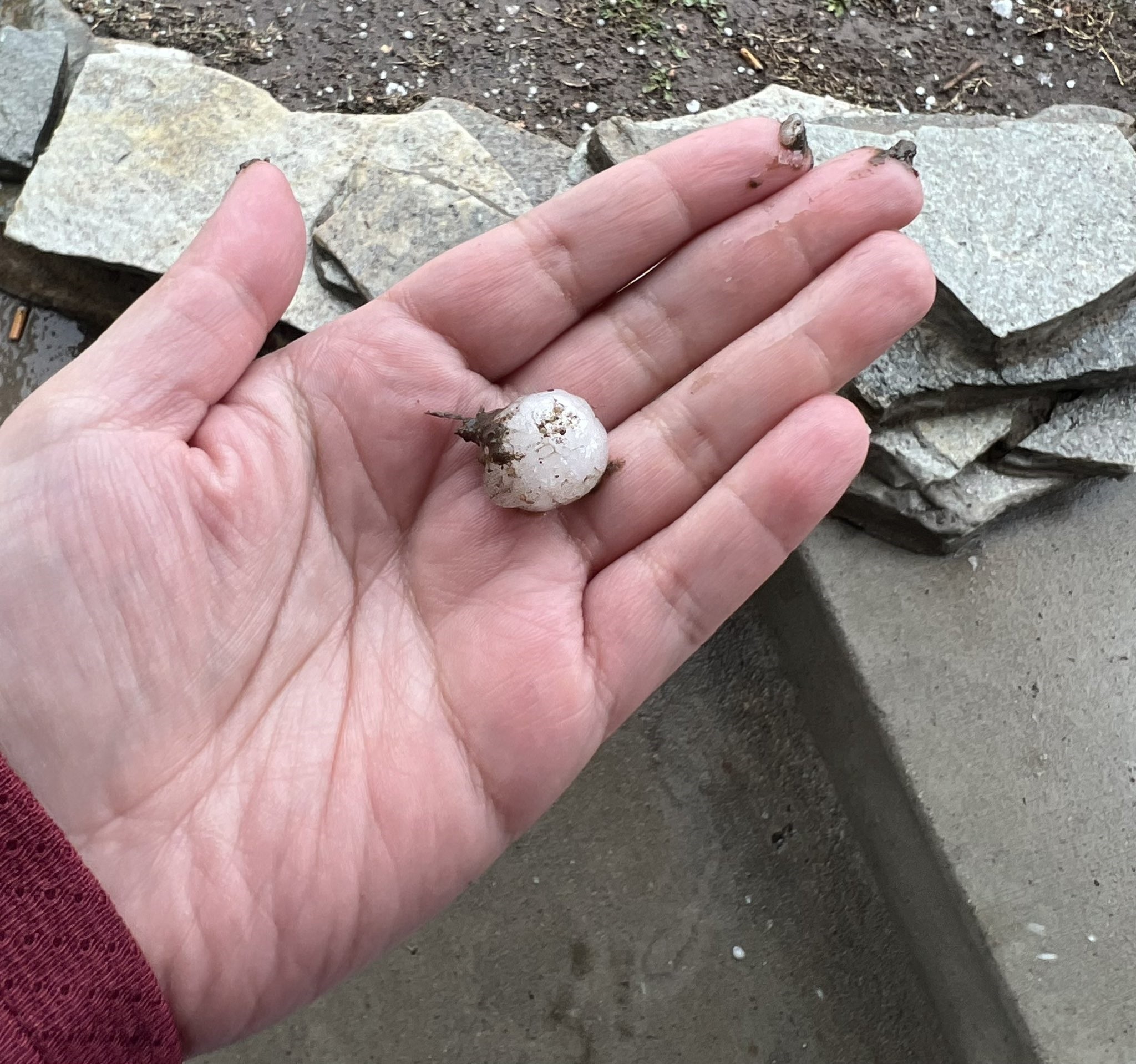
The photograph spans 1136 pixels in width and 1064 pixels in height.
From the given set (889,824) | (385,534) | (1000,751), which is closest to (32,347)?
(385,534)

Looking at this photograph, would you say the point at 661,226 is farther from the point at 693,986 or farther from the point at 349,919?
the point at 693,986

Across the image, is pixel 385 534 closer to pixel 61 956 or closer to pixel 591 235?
pixel 591 235

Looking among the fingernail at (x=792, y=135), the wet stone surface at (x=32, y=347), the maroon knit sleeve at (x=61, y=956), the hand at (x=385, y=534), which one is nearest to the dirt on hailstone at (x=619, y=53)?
the wet stone surface at (x=32, y=347)

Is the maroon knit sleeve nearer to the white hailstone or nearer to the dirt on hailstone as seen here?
the white hailstone

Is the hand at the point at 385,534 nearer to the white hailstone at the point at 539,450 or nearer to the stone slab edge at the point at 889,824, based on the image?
the white hailstone at the point at 539,450

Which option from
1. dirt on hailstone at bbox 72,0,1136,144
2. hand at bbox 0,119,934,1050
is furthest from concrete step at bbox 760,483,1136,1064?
dirt on hailstone at bbox 72,0,1136,144

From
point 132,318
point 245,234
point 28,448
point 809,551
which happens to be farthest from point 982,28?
point 28,448
